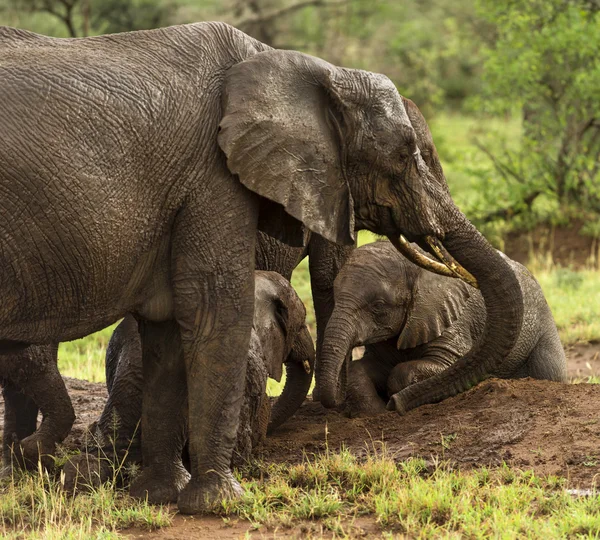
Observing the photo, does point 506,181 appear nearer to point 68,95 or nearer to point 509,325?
point 509,325

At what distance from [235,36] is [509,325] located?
7.06ft

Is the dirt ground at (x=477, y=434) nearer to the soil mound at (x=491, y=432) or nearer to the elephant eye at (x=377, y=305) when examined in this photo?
the soil mound at (x=491, y=432)

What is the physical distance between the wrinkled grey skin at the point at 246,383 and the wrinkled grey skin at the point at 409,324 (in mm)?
430

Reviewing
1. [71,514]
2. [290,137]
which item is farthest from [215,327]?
[71,514]

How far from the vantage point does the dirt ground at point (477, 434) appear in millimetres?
5840

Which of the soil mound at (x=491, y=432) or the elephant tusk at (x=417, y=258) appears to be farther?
the elephant tusk at (x=417, y=258)

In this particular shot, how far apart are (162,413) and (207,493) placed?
0.64 metres

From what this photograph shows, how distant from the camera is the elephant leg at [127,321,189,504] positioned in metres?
5.98

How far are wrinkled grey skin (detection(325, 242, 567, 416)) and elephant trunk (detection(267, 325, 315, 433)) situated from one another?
0.79ft

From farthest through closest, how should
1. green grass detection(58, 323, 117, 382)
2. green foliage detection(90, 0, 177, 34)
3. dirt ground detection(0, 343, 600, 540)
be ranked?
green foliage detection(90, 0, 177, 34), green grass detection(58, 323, 117, 382), dirt ground detection(0, 343, 600, 540)

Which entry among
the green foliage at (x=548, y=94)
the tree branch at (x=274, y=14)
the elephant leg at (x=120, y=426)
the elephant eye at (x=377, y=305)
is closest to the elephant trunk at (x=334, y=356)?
the elephant eye at (x=377, y=305)

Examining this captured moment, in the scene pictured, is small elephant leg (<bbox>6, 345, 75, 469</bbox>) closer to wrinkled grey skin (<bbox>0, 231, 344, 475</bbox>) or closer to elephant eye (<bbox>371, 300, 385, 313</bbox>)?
wrinkled grey skin (<bbox>0, 231, 344, 475</bbox>)

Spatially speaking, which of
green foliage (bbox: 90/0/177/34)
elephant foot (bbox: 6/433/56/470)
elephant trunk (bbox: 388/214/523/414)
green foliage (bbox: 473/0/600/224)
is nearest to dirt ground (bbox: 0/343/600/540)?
elephant trunk (bbox: 388/214/523/414)

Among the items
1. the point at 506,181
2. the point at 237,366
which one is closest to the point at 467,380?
the point at 237,366
